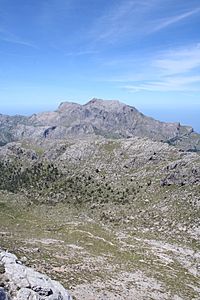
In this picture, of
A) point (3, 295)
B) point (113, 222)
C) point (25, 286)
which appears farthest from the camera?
point (113, 222)

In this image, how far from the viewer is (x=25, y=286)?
1204 inches

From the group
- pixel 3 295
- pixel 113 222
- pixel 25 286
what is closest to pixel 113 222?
pixel 113 222

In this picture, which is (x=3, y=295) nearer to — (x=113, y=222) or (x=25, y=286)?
(x=25, y=286)

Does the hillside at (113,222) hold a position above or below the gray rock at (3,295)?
below

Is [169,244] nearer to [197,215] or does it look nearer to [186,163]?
[197,215]

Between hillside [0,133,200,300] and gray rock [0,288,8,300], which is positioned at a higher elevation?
gray rock [0,288,8,300]

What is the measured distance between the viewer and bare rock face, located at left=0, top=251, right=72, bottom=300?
2912 centimetres

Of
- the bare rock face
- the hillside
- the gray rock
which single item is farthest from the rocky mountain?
the gray rock

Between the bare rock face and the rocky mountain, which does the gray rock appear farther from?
the rocky mountain

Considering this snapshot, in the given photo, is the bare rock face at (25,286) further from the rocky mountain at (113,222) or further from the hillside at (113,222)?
the hillside at (113,222)

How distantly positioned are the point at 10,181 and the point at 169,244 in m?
113

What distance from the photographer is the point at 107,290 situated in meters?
43.6

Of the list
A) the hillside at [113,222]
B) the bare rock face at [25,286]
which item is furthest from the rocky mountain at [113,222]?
the bare rock face at [25,286]

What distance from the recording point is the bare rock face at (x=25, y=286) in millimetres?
29125
